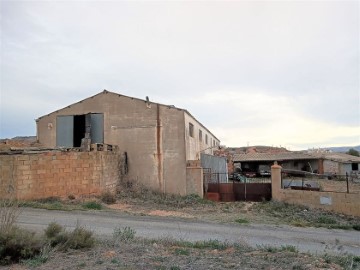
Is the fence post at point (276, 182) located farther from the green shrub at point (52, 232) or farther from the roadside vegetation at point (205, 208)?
the green shrub at point (52, 232)

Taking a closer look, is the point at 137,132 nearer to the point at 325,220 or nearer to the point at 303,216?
the point at 303,216

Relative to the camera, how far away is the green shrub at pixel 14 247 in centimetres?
652

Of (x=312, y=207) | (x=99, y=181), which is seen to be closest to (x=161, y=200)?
(x=99, y=181)

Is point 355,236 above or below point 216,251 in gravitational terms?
below

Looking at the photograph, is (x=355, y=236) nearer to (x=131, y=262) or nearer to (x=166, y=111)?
(x=131, y=262)

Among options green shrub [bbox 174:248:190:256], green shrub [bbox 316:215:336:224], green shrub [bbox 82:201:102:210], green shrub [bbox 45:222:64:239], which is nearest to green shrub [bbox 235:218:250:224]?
green shrub [bbox 316:215:336:224]

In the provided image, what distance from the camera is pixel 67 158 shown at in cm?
1712

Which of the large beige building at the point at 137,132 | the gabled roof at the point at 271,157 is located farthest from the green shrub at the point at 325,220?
the gabled roof at the point at 271,157

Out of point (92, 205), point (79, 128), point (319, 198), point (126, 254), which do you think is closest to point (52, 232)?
point (126, 254)

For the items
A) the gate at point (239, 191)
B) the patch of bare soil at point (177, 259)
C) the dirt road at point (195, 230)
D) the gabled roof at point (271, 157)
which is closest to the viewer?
the patch of bare soil at point (177, 259)

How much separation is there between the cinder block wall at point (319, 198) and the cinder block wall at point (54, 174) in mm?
8980

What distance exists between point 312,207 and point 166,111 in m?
9.65

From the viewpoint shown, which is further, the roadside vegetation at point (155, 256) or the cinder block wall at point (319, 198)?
the cinder block wall at point (319, 198)

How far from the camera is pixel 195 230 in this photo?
11.4m
